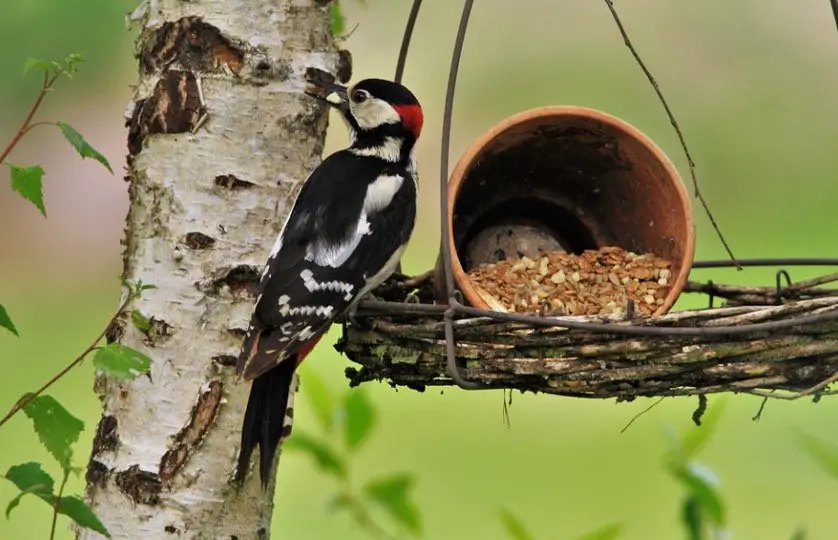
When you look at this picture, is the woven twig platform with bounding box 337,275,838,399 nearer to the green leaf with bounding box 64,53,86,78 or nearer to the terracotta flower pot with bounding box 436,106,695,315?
the terracotta flower pot with bounding box 436,106,695,315

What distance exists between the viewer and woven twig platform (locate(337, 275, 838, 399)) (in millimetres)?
1708

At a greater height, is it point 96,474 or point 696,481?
point 96,474

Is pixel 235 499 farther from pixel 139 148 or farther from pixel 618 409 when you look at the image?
pixel 618 409

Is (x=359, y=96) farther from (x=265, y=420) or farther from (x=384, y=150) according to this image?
(x=265, y=420)

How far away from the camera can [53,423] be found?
1442 millimetres

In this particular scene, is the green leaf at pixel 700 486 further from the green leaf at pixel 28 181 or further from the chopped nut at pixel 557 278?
the green leaf at pixel 28 181

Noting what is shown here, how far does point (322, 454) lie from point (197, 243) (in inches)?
15.1

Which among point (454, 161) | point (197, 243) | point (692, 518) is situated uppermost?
point (454, 161)

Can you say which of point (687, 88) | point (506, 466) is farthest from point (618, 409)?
point (687, 88)

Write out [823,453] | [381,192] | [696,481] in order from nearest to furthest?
[823,453]
[696,481]
[381,192]

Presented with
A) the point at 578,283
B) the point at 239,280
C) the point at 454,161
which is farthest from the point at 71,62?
the point at 454,161

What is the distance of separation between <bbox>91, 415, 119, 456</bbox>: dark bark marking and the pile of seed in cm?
56

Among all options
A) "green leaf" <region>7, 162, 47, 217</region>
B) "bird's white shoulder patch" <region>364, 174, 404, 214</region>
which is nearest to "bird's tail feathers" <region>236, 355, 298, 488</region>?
"bird's white shoulder patch" <region>364, 174, 404, 214</region>

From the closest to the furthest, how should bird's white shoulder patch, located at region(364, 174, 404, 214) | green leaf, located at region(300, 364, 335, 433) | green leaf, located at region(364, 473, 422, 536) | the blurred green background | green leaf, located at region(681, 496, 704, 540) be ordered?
green leaf, located at region(681, 496, 704, 540), green leaf, located at region(364, 473, 422, 536), green leaf, located at region(300, 364, 335, 433), bird's white shoulder patch, located at region(364, 174, 404, 214), the blurred green background
